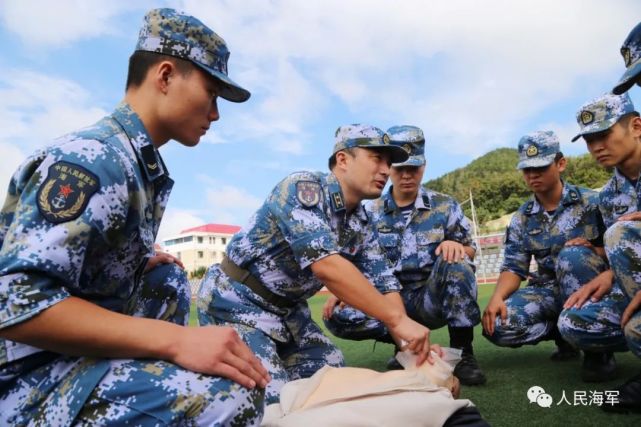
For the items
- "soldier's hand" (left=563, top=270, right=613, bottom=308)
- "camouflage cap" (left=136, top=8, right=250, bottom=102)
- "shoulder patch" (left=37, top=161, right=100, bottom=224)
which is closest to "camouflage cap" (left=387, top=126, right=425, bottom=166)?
"soldier's hand" (left=563, top=270, right=613, bottom=308)

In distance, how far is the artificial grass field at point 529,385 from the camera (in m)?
2.46

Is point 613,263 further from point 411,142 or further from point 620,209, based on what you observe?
point 411,142

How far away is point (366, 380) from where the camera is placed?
69.7 inches

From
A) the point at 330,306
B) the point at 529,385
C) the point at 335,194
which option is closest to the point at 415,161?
the point at 330,306

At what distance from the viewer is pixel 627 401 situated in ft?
8.10

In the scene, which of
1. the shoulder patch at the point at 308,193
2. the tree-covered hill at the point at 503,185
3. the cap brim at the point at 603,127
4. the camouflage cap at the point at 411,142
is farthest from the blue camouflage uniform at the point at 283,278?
the tree-covered hill at the point at 503,185

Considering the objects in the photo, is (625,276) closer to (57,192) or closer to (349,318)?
(349,318)

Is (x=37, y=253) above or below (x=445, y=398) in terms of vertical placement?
above

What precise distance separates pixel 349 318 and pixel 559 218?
1.76 metres

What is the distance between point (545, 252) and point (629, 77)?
195cm

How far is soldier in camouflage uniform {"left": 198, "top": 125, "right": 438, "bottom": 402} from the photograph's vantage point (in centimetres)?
268

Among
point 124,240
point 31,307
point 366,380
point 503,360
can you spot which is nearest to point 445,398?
point 366,380

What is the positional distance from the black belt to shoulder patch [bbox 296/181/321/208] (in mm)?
582

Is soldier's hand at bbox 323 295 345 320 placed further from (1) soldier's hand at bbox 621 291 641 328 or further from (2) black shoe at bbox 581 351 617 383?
(1) soldier's hand at bbox 621 291 641 328
